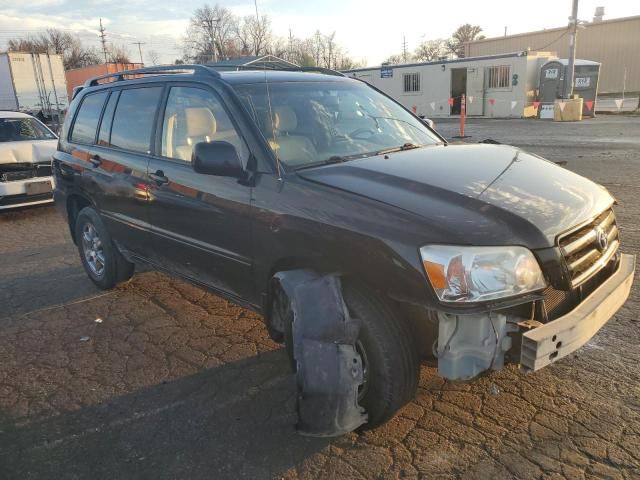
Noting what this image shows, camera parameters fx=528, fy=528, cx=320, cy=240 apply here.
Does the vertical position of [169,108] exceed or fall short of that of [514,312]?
it exceeds it

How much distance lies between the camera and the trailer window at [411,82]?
95.9 feet

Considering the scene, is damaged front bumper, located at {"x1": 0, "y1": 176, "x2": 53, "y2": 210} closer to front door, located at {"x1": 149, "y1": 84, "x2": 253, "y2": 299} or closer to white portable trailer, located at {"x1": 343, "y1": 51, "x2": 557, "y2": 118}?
front door, located at {"x1": 149, "y1": 84, "x2": 253, "y2": 299}

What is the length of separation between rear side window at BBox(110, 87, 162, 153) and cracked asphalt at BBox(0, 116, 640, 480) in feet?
4.68

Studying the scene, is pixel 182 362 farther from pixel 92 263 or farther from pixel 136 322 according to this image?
pixel 92 263

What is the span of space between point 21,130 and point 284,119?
26.1ft

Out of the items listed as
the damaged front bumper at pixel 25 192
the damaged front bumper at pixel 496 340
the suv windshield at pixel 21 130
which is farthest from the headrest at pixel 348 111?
the suv windshield at pixel 21 130

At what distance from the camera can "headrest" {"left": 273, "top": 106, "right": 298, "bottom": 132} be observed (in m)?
3.27

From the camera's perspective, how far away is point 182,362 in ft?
11.9


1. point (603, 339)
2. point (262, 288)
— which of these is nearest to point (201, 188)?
point (262, 288)

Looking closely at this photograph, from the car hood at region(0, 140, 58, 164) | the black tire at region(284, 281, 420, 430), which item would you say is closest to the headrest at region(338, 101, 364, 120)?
the black tire at region(284, 281, 420, 430)

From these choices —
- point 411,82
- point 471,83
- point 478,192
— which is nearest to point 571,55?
point 471,83

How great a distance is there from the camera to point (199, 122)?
11.8 feet

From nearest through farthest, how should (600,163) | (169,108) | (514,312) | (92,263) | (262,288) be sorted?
(514,312) → (262,288) → (169,108) → (92,263) → (600,163)

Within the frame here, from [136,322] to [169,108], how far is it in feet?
5.75
